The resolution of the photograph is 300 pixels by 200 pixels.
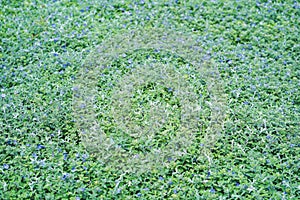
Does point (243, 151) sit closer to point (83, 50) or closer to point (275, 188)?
point (275, 188)

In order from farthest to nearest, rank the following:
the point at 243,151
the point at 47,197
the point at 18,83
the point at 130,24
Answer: the point at 130,24 < the point at 18,83 < the point at 243,151 < the point at 47,197

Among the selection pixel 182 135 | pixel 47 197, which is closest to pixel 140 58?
pixel 182 135

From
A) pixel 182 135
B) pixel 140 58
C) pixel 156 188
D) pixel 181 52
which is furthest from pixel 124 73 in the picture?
pixel 156 188

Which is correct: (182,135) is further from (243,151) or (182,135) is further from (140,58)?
(140,58)

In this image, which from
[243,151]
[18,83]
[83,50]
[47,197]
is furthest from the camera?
[83,50]

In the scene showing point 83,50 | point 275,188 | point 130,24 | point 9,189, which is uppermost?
point 130,24

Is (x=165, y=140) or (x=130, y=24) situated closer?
(x=165, y=140)

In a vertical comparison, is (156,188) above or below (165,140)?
below
